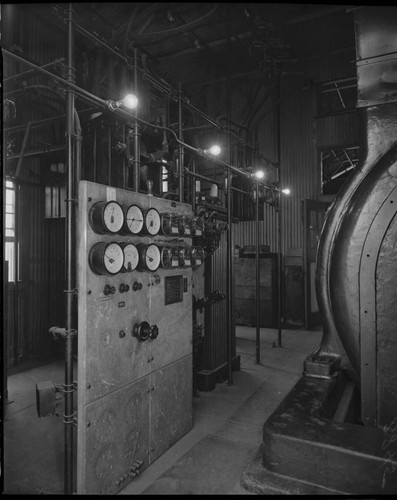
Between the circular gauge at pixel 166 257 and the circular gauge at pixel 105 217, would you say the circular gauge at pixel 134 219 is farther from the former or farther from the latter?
the circular gauge at pixel 166 257

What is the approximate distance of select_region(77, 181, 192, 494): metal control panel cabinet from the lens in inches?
93.4

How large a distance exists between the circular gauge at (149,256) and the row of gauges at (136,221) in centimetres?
11

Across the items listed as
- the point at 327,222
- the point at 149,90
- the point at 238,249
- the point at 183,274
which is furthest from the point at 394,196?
the point at 238,249

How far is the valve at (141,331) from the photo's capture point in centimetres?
278

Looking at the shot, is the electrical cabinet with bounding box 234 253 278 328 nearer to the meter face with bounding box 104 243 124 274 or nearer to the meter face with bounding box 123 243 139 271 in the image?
the meter face with bounding box 123 243 139 271

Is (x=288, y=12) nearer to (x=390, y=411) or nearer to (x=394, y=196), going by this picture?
(x=394, y=196)

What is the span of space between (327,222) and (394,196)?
1.69ft

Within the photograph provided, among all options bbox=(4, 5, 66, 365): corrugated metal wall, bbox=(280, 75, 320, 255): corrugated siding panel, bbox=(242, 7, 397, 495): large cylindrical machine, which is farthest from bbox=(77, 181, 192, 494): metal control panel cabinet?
bbox=(280, 75, 320, 255): corrugated siding panel

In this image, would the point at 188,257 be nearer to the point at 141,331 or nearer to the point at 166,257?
the point at 166,257

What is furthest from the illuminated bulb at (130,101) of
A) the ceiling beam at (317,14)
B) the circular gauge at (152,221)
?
the ceiling beam at (317,14)

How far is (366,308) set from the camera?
7.14 feet

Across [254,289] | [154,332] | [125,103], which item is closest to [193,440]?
[154,332]

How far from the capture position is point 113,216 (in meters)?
2.53

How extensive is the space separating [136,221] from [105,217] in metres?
0.38
